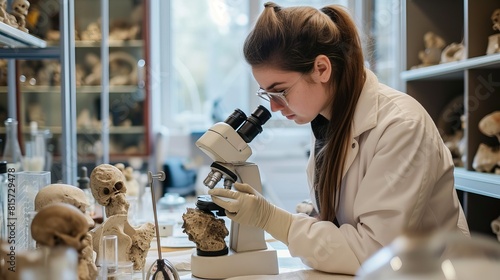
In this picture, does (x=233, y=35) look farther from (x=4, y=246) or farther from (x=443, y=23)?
(x=4, y=246)

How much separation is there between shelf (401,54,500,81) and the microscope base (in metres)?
1.12

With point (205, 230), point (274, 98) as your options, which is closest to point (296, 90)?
point (274, 98)

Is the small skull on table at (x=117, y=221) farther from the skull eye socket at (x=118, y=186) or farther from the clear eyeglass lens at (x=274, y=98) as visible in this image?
the clear eyeglass lens at (x=274, y=98)

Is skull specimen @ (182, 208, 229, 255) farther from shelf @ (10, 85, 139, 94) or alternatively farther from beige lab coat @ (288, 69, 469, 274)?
shelf @ (10, 85, 139, 94)

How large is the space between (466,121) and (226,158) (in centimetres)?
125

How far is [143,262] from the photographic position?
53.3 inches

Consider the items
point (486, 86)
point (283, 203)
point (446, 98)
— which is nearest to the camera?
point (486, 86)

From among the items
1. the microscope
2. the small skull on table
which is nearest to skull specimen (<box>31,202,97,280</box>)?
the small skull on table

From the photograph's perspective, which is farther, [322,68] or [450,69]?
[450,69]

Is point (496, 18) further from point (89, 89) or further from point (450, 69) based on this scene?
point (89, 89)

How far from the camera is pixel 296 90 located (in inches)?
60.0

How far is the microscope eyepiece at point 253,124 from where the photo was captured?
1474 mm

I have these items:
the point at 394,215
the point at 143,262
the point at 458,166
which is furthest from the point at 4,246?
the point at 458,166

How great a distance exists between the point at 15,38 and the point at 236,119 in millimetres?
770
